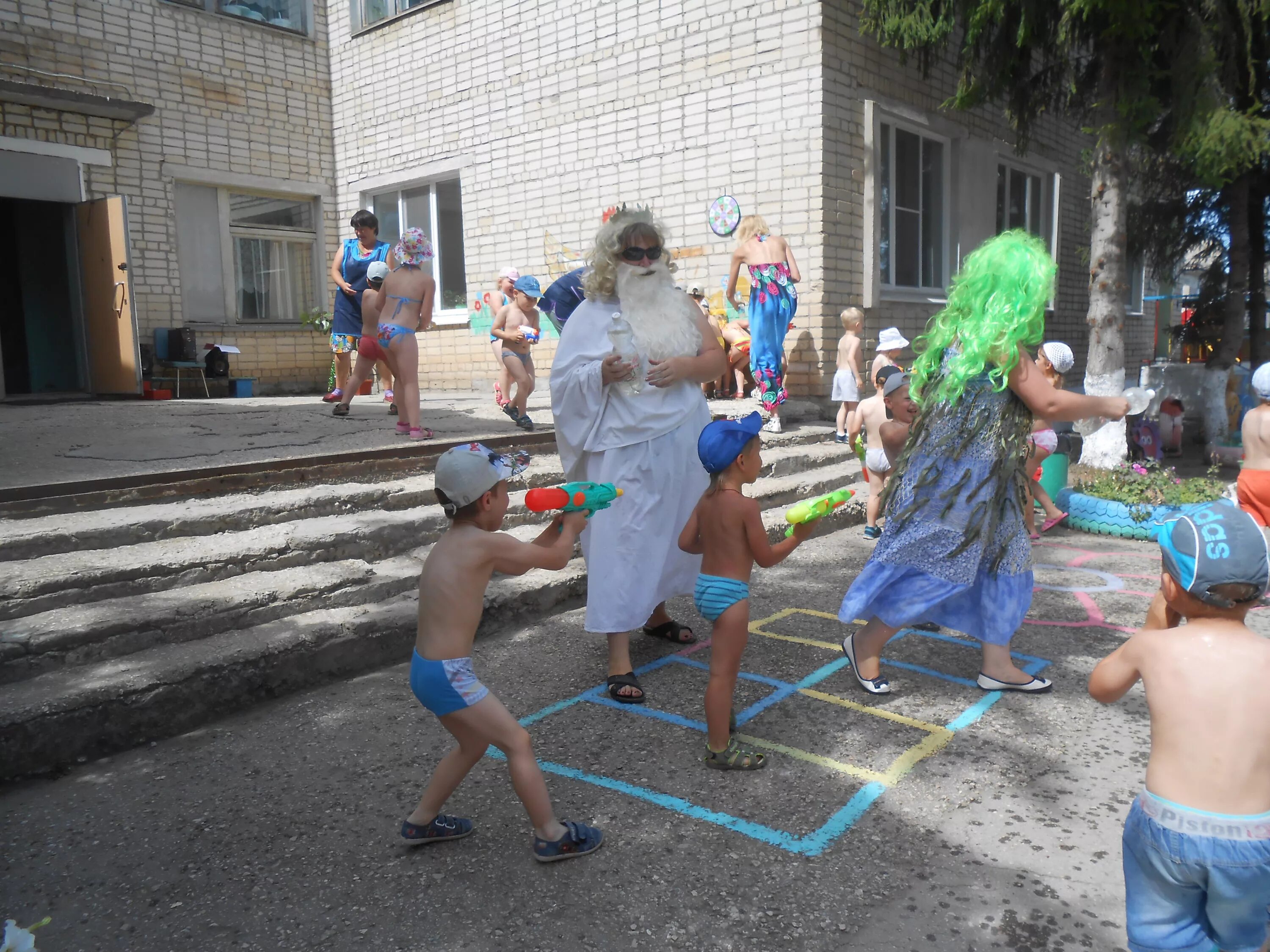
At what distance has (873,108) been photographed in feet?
32.0

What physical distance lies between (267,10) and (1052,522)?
42.6 ft

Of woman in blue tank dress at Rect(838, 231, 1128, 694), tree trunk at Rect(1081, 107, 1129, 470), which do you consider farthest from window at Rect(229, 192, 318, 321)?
woman in blue tank dress at Rect(838, 231, 1128, 694)

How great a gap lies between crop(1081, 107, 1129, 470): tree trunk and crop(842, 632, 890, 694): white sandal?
5825 millimetres

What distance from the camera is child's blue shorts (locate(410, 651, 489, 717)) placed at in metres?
2.66

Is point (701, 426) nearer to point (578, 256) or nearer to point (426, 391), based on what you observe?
point (578, 256)

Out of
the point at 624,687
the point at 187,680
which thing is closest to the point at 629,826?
the point at 624,687

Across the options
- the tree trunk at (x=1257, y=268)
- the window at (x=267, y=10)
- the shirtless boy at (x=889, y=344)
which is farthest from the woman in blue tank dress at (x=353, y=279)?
the tree trunk at (x=1257, y=268)

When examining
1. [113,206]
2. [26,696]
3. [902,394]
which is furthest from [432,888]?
[113,206]

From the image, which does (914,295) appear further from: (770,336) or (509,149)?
(509,149)

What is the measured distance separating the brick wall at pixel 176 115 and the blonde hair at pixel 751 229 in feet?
25.9

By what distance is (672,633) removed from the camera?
4.61 metres

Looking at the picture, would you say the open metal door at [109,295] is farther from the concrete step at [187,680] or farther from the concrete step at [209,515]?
the concrete step at [187,680]

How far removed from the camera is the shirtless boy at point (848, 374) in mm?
9266

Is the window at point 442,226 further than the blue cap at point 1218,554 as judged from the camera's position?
Yes
